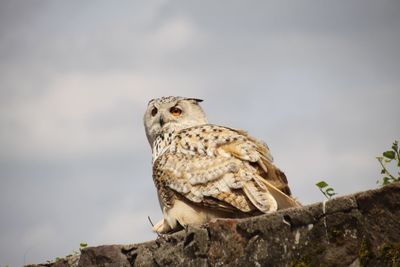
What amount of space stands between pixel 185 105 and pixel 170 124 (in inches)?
13.8

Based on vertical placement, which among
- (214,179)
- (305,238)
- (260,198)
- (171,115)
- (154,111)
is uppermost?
(154,111)

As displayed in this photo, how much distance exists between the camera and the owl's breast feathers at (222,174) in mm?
5562

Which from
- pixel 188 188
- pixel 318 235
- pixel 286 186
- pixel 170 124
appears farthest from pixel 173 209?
pixel 318 235

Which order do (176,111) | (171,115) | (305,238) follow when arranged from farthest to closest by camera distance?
(176,111) → (171,115) → (305,238)

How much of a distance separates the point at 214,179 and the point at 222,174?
0.08m

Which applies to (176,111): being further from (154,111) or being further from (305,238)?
(305,238)

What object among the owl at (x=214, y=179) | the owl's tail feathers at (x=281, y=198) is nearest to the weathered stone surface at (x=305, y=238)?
the owl at (x=214, y=179)

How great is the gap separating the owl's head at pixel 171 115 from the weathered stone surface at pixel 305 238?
2249 mm

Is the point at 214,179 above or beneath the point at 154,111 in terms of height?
beneath

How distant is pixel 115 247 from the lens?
18.5 ft

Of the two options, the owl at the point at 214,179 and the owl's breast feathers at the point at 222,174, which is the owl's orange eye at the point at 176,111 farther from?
the owl's breast feathers at the point at 222,174

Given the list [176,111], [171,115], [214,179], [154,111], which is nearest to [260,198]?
[214,179]

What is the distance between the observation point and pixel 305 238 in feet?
14.0

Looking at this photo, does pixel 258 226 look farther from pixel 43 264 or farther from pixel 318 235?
pixel 43 264
